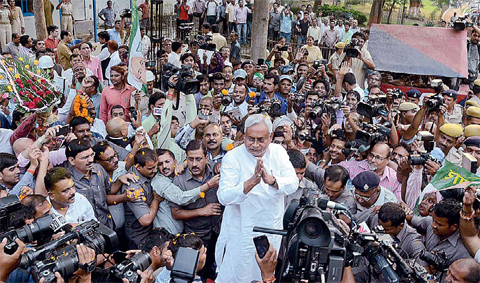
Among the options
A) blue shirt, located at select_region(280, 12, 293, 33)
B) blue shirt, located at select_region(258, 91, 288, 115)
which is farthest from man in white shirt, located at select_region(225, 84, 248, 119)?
blue shirt, located at select_region(280, 12, 293, 33)

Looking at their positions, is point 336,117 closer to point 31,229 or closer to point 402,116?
point 402,116

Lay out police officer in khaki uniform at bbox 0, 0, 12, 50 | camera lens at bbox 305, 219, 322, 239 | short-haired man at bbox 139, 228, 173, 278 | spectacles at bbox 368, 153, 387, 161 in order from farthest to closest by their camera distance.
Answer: police officer in khaki uniform at bbox 0, 0, 12, 50 < spectacles at bbox 368, 153, 387, 161 < short-haired man at bbox 139, 228, 173, 278 < camera lens at bbox 305, 219, 322, 239

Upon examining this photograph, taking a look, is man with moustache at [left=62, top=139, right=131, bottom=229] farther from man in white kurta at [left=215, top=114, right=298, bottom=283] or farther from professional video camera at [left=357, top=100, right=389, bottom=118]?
professional video camera at [left=357, top=100, right=389, bottom=118]

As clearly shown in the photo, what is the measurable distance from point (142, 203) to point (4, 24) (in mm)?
10386

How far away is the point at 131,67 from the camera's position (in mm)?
6051

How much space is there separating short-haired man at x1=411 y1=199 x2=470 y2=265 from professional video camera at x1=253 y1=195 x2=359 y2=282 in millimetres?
1150

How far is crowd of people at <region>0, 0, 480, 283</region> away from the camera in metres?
3.49

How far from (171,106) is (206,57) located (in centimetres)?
368

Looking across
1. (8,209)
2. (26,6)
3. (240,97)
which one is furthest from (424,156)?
(26,6)

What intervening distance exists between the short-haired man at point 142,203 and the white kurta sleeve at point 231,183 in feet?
3.11

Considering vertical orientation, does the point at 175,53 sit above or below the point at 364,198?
above

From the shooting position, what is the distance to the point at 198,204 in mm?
4227

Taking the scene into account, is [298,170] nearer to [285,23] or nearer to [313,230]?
[313,230]

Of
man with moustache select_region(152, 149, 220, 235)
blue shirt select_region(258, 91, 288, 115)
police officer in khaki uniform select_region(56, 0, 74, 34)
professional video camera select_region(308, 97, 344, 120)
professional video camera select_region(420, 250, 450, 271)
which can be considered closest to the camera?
professional video camera select_region(420, 250, 450, 271)
